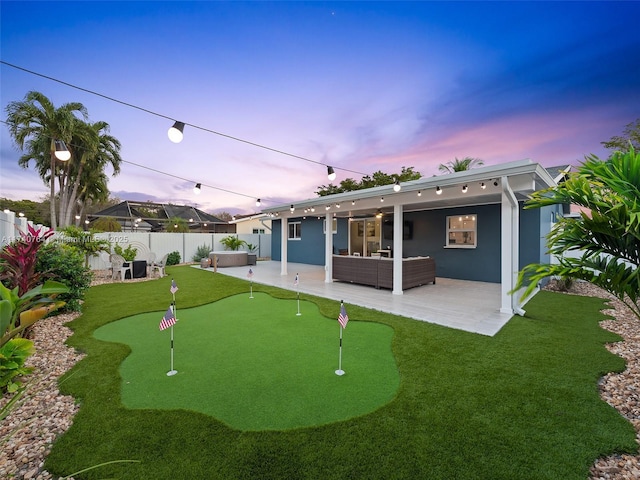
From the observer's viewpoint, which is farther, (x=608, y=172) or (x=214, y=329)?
(x=214, y=329)

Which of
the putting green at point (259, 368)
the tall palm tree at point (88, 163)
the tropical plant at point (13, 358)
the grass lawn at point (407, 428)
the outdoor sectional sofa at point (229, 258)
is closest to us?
the tropical plant at point (13, 358)

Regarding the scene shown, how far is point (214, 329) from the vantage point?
4852 mm

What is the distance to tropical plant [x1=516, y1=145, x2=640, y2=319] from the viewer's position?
1.92 meters

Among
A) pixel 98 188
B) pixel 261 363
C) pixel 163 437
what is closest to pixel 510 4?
pixel 261 363

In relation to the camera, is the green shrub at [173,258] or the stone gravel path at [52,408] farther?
the green shrub at [173,258]

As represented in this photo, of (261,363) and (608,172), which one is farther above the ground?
(608,172)

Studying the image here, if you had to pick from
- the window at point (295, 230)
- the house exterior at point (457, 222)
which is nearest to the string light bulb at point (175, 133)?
the house exterior at point (457, 222)

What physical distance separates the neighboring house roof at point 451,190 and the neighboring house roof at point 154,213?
52.5 feet

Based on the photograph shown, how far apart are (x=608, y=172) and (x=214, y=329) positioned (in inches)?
212

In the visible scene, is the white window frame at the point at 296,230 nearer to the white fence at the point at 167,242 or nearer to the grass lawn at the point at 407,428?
the white fence at the point at 167,242

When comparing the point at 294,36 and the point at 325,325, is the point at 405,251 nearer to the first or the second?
the point at 325,325

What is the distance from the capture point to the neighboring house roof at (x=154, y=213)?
21016 millimetres

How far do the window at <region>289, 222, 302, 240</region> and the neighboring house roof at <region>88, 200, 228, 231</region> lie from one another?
32.6 feet

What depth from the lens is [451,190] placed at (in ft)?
22.2
